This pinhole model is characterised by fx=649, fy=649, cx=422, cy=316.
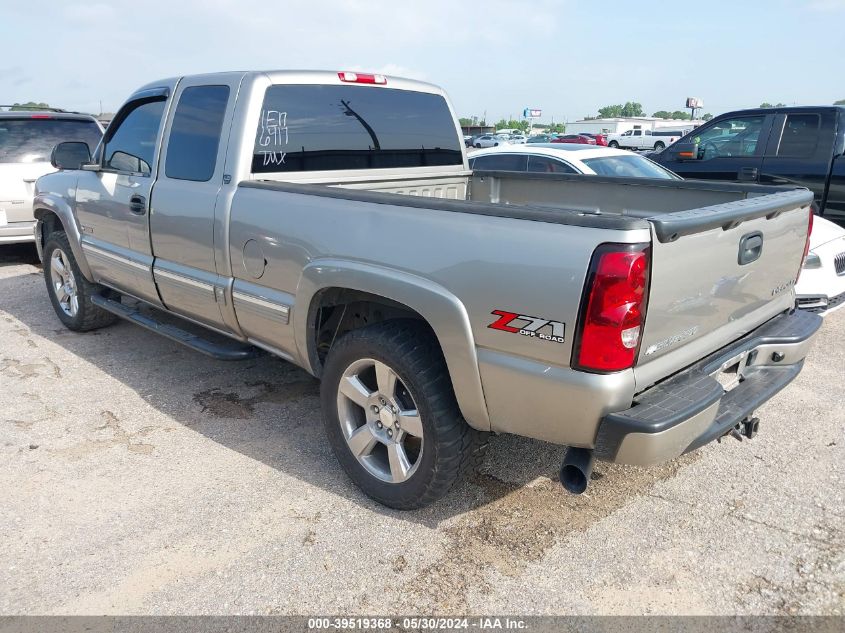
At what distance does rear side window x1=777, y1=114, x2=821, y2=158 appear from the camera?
712 centimetres

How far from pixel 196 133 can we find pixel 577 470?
281 cm

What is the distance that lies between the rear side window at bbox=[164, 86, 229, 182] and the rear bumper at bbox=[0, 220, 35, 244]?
4.67 metres

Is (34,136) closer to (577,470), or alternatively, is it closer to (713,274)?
(577,470)

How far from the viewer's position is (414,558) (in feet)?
8.87

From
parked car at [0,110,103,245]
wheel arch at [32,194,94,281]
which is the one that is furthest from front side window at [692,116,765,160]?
parked car at [0,110,103,245]

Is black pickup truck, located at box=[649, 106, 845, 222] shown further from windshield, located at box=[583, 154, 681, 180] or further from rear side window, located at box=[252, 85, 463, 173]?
rear side window, located at box=[252, 85, 463, 173]

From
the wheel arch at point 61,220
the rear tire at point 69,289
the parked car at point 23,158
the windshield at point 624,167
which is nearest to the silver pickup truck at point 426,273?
the wheel arch at point 61,220

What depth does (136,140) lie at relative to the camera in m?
4.30

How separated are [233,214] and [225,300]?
488 millimetres

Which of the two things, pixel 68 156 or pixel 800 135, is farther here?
pixel 800 135

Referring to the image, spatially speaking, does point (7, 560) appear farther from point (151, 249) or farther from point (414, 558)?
point (151, 249)

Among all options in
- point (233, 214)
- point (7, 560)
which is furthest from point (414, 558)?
point (233, 214)

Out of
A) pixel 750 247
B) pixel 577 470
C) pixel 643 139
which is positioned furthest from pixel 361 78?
pixel 643 139

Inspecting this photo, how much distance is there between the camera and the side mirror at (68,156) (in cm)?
466
